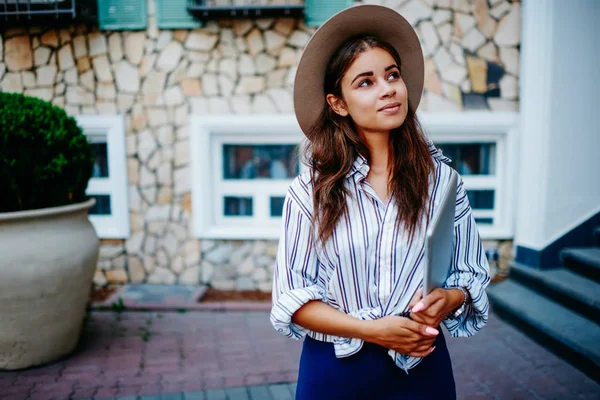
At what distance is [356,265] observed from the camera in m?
1.39

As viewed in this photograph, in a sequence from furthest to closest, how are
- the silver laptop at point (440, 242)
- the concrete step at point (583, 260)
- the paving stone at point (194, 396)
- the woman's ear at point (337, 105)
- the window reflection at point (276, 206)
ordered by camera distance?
the window reflection at point (276, 206) → the concrete step at point (583, 260) → the paving stone at point (194, 396) → the woman's ear at point (337, 105) → the silver laptop at point (440, 242)

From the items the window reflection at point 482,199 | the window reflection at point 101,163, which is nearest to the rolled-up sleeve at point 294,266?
the window reflection at point 482,199

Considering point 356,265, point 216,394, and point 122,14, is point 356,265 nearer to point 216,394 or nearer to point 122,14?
point 216,394

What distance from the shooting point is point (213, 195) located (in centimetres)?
512

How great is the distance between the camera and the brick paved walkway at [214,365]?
3.10m

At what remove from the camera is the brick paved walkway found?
310 centimetres

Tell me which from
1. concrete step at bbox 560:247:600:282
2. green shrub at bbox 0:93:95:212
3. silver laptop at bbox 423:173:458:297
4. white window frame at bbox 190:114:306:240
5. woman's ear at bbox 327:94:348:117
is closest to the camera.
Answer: silver laptop at bbox 423:173:458:297

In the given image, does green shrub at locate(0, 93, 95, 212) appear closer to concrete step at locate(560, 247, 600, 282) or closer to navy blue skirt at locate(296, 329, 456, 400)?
navy blue skirt at locate(296, 329, 456, 400)

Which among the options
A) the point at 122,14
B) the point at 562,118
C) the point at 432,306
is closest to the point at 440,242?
the point at 432,306

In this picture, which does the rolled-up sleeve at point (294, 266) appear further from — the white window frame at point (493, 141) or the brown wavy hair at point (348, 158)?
the white window frame at point (493, 141)

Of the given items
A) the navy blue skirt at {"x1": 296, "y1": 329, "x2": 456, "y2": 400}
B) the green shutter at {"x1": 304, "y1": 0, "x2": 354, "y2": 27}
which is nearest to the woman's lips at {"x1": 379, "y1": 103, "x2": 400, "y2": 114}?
the navy blue skirt at {"x1": 296, "y1": 329, "x2": 456, "y2": 400}

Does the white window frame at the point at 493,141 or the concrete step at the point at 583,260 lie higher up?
the white window frame at the point at 493,141

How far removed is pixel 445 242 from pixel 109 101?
4.43 meters

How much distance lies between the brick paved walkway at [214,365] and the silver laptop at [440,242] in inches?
82.1
